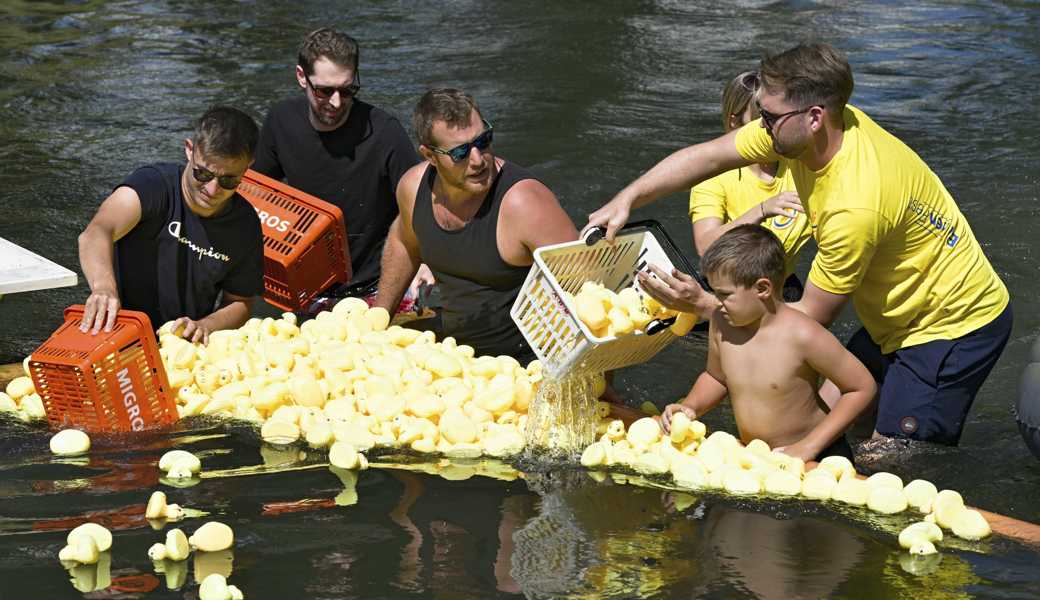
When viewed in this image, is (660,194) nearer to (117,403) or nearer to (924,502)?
(924,502)

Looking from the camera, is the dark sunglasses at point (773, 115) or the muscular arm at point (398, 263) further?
the muscular arm at point (398, 263)

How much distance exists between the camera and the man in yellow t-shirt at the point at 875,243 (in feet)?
12.8

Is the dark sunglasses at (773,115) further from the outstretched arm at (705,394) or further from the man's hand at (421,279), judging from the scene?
the man's hand at (421,279)

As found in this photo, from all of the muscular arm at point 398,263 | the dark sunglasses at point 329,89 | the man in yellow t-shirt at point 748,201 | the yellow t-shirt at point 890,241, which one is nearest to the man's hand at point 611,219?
the yellow t-shirt at point 890,241

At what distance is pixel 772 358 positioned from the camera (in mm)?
4152

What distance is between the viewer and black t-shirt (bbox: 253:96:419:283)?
6000mm

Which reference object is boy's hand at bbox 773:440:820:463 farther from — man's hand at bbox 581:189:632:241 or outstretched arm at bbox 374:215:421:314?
outstretched arm at bbox 374:215:421:314

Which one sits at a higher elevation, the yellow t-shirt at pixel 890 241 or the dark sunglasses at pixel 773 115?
the dark sunglasses at pixel 773 115

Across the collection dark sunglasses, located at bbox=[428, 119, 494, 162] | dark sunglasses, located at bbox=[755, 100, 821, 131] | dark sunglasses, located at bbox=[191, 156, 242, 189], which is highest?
dark sunglasses, located at bbox=[755, 100, 821, 131]

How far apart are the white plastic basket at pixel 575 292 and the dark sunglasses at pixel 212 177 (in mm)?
1203

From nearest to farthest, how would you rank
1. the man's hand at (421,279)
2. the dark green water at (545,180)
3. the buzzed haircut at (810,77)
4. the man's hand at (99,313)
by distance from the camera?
the dark green water at (545,180)
the buzzed haircut at (810,77)
the man's hand at (99,313)
the man's hand at (421,279)

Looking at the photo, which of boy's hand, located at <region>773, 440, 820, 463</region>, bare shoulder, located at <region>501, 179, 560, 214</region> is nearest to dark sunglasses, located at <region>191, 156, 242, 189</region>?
bare shoulder, located at <region>501, 179, 560, 214</region>

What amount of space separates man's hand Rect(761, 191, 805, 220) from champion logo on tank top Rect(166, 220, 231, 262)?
2029 mm

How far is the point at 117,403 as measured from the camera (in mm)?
4465
